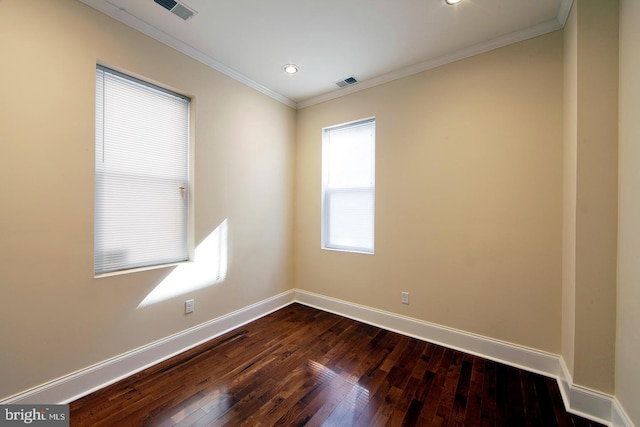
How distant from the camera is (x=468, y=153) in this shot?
7.77 ft

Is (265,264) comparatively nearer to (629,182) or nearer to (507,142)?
(507,142)

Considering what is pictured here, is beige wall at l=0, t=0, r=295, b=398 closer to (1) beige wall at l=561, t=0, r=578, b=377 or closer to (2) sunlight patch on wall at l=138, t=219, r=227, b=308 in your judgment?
(2) sunlight patch on wall at l=138, t=219, r=227, b=308

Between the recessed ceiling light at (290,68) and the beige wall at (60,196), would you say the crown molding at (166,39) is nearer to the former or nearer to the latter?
the beige wall at (60,196)

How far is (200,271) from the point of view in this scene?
8.23ft

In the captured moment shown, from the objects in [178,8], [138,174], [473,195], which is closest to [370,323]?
[473,195]

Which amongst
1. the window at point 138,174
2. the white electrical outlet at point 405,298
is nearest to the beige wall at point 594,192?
the white electrical outlet at point 405,298

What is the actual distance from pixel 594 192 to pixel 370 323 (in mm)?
2245

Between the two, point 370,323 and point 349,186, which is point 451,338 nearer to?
point 370,323

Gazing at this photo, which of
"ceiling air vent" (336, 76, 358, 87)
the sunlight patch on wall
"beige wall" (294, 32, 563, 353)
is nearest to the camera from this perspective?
"beige wall" (294, 32, 563, 353)

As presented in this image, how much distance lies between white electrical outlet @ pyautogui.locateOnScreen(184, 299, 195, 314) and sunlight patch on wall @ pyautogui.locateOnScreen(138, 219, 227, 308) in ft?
0.34

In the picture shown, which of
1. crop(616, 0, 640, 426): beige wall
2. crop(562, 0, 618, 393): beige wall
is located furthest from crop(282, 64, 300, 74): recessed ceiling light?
crop(616, 0, 640, 426): beige wall

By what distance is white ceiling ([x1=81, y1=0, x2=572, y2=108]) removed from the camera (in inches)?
73.7

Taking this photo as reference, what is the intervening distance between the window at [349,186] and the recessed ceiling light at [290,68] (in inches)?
33.5

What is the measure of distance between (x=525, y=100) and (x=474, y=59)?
591 mm
